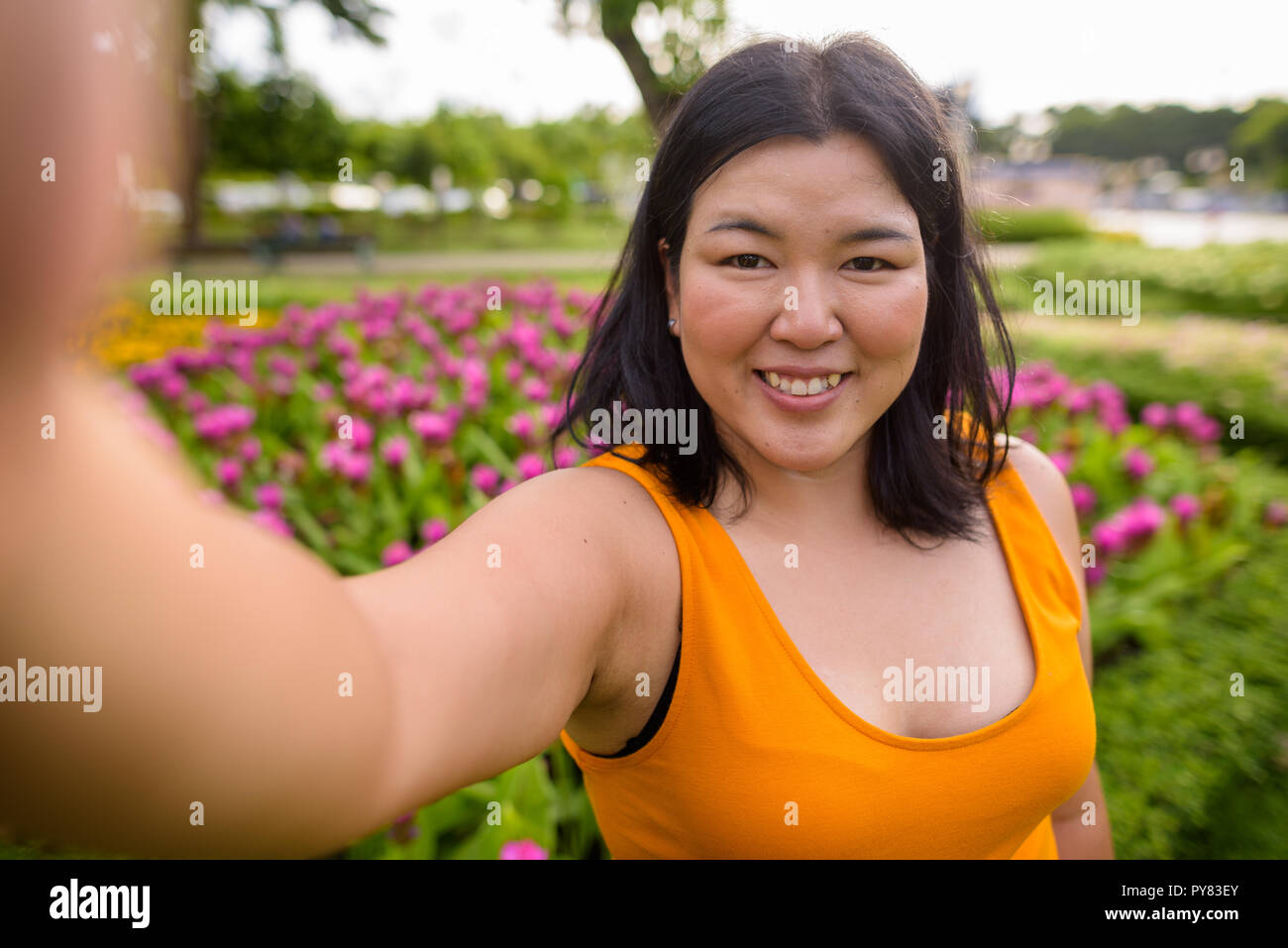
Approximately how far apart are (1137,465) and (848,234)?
2725 mm

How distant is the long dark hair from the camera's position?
46.1 inches

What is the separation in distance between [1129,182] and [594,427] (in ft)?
234

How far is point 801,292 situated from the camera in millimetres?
1132

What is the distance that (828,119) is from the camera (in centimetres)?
115

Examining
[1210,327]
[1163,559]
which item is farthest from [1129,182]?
[1163,559]

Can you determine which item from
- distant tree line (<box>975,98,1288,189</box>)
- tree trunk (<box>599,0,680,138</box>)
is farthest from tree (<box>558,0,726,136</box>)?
distant tree line (<box>975,98,1288,189</box>)

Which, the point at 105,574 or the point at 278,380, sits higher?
the point at 278,380

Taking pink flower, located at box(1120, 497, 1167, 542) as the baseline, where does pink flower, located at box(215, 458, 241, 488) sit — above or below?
above

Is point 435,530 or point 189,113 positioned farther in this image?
point 435,530

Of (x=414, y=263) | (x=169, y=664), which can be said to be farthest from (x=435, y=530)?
(x=414, y=263)

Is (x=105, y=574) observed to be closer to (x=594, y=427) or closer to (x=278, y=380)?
(x=594, y=427)

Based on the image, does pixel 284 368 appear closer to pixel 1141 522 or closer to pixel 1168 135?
pixel 1141 522

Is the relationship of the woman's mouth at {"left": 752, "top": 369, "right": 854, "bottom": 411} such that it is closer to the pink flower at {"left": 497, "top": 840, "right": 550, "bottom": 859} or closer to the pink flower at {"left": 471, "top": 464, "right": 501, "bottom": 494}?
the pink flower at {"left": 497, "top": 840, "right": 550, "bottom": 859}

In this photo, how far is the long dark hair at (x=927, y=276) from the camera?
1171mm
